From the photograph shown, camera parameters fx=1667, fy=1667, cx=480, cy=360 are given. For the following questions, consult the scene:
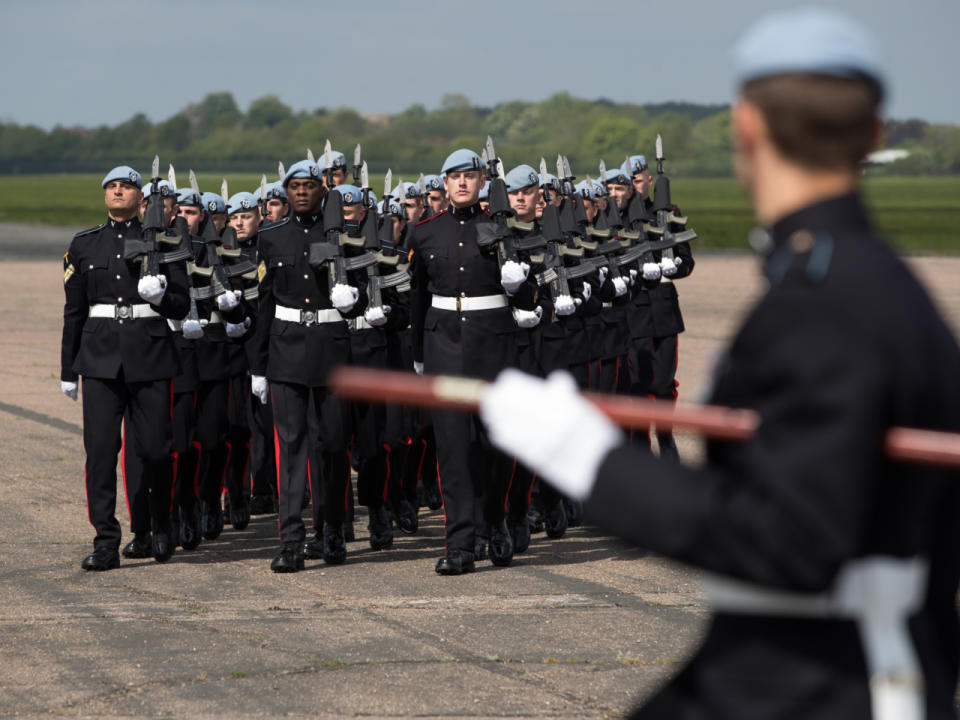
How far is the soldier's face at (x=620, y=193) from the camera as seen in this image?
1246 cm

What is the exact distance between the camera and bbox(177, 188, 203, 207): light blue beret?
10977mm

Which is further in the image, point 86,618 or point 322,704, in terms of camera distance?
point 86,618

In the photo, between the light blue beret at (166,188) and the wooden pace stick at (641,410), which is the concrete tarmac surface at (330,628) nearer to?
the light blue beret at (166,188)

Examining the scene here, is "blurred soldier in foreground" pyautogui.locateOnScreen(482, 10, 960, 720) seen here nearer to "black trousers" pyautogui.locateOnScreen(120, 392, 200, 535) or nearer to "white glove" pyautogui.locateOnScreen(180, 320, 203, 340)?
"black trousers" pyautogui.locateOnScreen(120, 392, 200, 535)

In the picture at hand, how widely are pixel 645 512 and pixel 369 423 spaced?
24.2 ft

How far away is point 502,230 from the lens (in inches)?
354

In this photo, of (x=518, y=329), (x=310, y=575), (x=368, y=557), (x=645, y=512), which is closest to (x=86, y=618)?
(x=310, y=575)

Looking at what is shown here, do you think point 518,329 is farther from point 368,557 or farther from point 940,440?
point 940,440

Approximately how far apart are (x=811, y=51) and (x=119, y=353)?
7118mm

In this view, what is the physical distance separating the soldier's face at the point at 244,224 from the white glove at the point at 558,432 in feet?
30.3

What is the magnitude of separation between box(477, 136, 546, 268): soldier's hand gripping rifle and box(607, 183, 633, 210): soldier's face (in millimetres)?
2892

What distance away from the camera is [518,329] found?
946 cm

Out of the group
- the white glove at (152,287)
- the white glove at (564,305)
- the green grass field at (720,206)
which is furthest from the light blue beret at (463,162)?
the green grass field at (720,206)

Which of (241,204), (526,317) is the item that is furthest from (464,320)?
(241,204)
